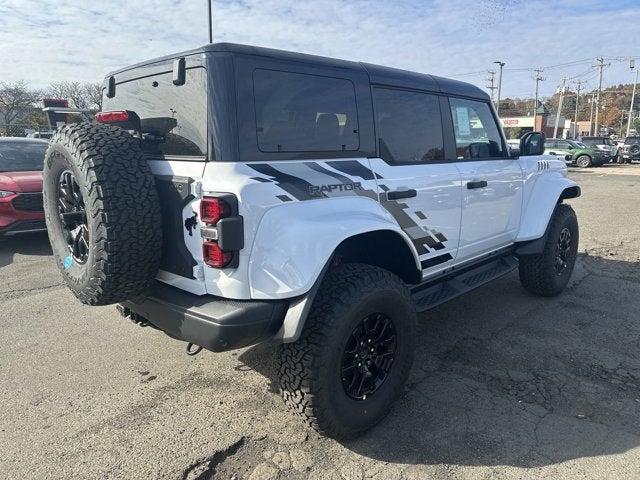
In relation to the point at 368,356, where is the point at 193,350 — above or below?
below

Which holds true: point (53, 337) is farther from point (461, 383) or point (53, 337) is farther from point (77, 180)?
point (461, 383)

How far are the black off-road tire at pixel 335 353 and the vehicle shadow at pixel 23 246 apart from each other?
17.2ft

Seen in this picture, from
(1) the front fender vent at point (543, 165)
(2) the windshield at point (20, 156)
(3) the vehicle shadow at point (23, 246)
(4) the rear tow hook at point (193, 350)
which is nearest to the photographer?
(4) the rear tow hook at point (193, 350)

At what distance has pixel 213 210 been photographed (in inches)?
89.1

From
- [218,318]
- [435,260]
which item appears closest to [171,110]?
[218,318]

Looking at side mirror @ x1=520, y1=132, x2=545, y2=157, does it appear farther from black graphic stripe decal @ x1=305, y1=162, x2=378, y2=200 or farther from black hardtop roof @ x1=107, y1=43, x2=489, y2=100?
black graphic stripe decal @ x1=305, y1=162, x2=378, y2=200

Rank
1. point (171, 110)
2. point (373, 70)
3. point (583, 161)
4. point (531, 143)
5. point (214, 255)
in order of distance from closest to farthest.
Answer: point (214, 255)
point (171, 110)
point (373, 70)
point (531, 143)
point (583, 161)

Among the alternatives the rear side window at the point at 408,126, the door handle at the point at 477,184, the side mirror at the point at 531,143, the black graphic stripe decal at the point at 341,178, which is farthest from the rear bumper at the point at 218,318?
the side mirror at the point at 531,143

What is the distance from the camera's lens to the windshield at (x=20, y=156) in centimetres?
730

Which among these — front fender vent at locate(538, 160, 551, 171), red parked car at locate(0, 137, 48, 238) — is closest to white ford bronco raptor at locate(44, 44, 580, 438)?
front fender vent at locate(538, 160, 551, 171)

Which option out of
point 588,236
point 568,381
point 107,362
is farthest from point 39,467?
point 588,236

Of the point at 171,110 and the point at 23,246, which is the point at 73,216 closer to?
the point at 171,110

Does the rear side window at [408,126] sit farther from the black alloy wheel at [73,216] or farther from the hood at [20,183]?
the hood at [20,183]

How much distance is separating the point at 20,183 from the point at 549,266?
665cm
